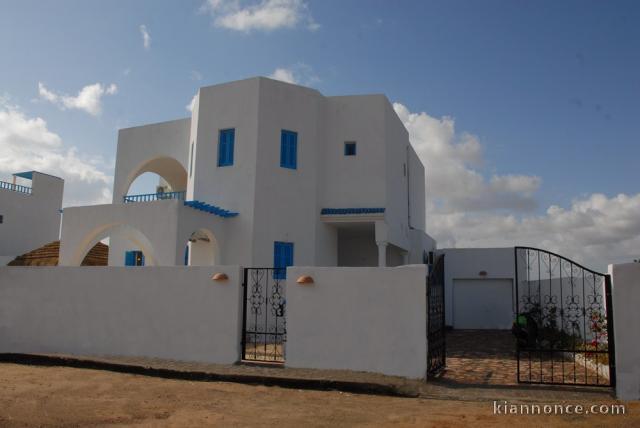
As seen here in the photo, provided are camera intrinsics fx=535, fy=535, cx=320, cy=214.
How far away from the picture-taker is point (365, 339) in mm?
8664

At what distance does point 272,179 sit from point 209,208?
2181 mm

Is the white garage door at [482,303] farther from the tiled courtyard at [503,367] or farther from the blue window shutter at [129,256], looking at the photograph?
the blue window shutter at [129,256]

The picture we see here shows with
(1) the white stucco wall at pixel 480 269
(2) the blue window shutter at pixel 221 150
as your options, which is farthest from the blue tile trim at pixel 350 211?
(1) the white stucco wall at pixel 480 269

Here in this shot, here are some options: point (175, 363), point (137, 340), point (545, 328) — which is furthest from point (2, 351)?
point (545, 328)

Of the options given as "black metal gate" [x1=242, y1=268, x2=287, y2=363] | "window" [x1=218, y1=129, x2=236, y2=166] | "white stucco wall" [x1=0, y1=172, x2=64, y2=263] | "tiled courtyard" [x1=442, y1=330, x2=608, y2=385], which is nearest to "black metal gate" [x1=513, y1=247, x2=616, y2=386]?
"tiled courtyard" [x1=442, y1=330, x2=608, y2=385]

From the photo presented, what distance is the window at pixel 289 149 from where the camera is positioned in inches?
634

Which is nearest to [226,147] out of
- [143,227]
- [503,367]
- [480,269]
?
[143,227]

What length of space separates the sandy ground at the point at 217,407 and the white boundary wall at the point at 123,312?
3.79 feet

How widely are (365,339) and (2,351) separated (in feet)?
25.6

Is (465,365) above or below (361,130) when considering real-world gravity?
below

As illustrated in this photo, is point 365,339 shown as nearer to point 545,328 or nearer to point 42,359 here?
point 42,359

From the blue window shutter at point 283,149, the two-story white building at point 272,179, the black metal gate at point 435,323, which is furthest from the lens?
the blue window shutter at point 283,149

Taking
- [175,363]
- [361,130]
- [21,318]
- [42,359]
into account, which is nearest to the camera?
[175,363]

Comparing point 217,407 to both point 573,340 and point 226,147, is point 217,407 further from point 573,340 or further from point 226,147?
point 226,147
